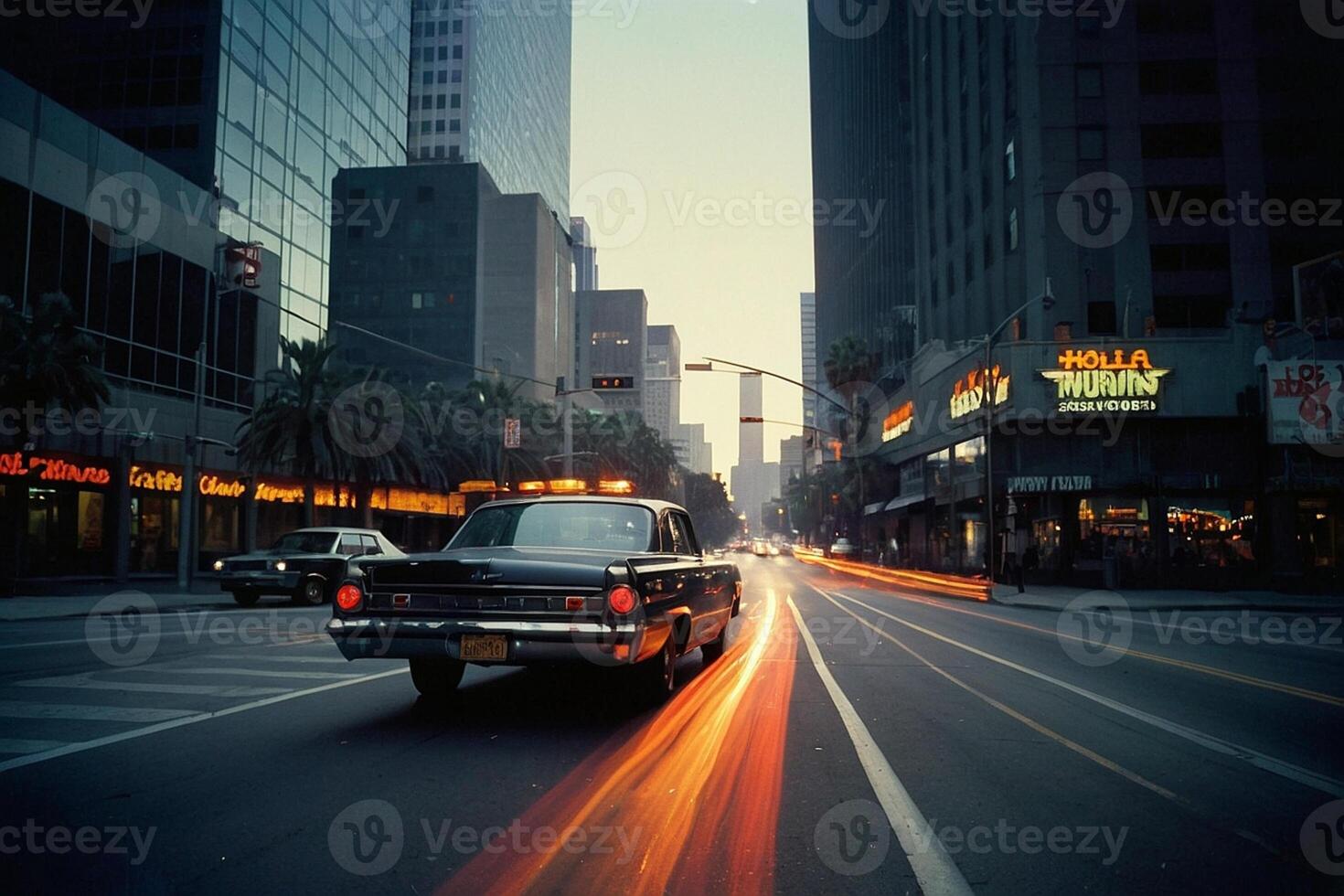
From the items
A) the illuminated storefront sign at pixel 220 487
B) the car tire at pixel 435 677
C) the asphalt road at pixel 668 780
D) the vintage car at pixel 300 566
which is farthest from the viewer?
the illuminated storefront sign at pixel 220 487

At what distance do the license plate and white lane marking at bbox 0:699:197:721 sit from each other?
245 centimetres

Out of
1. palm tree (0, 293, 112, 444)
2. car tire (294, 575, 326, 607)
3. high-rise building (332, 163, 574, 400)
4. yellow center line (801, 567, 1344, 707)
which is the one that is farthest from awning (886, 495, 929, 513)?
high-rise building (332, 163, 574, 400)

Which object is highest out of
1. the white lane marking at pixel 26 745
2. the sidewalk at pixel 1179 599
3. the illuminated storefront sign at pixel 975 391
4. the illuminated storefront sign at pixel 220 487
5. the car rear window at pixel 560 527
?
the illuminated storefront sign at pixel 975 391

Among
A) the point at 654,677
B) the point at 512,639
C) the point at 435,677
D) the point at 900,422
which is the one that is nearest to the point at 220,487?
the point at 435,677

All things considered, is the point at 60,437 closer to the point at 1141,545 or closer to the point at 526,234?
the point at 1141,545

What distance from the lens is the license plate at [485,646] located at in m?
6.72

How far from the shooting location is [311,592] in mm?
20328

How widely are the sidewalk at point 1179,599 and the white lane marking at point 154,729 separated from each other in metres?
20.2

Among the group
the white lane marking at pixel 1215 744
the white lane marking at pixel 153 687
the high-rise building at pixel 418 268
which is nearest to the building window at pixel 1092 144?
the white lane marking at pixel 1215 744

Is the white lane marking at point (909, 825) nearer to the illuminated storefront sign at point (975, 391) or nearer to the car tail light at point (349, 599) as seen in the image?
the car tail light at point (349, 599)

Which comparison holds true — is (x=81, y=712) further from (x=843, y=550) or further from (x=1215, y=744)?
(x=843, y=550)

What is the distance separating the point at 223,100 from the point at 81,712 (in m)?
36.3

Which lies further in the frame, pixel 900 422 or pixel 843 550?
pixel 843 550

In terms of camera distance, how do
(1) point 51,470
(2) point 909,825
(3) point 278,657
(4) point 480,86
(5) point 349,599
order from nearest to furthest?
1. (2) point 909,825
2. (5) point 349,599
3. (3) point 278,657
4. (1) point 51,470
5. (4) point 480,86
